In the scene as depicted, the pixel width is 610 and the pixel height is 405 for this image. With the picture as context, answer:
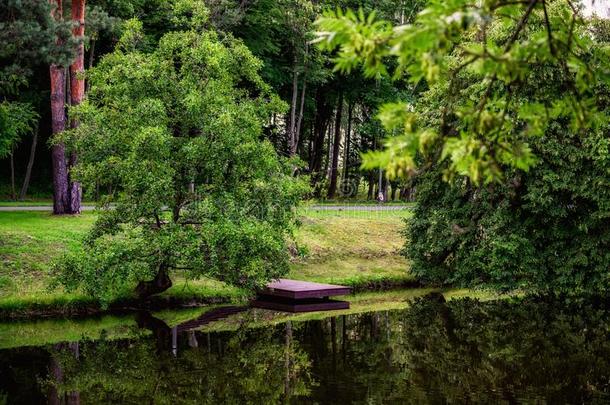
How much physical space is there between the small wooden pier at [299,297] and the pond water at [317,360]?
94 cm

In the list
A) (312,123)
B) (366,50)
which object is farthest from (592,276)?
(312,123)

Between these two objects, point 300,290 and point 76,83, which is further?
point 76,83

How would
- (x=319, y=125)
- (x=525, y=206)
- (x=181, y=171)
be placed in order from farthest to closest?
(x=319, y=125) → (x=525, y=206) → (x=181, y=171)

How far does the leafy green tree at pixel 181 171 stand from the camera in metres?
19.4

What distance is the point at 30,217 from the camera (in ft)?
92.5

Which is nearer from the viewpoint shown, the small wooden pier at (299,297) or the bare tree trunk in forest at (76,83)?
the small wooden pier at (299,297)

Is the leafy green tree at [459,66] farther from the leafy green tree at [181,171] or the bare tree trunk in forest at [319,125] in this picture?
the bare tree trunk in forest at [319,125]

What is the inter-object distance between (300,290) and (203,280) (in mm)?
3623

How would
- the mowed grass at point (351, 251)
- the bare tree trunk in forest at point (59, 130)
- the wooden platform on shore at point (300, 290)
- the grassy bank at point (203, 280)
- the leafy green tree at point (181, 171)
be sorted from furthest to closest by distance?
the mowed grass at point (351, 251)
the bare tree trunk in forest at point (59, 130)
the wooden platform on shore at point (300, 290)
the grassy bank at point (203, 280)
the leafy green tree at point (181, 171)

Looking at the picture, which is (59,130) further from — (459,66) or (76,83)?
(459,66)

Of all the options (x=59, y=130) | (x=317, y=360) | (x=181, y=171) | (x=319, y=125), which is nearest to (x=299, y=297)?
(x=181, y=171)

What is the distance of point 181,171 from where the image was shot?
2081cm

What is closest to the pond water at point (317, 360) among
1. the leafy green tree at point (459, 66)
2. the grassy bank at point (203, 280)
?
the grassy bank at point (203, 280)

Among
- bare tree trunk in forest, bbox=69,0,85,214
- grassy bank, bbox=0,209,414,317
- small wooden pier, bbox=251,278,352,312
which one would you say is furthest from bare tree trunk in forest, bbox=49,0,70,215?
small wooden pier, bbox=251,278,352,312
